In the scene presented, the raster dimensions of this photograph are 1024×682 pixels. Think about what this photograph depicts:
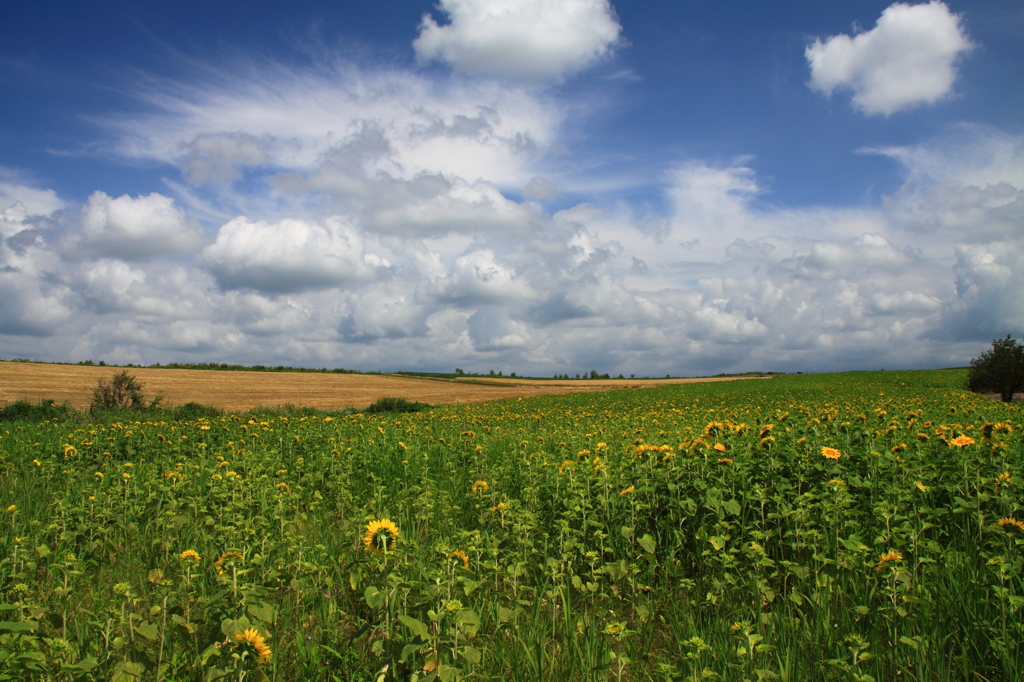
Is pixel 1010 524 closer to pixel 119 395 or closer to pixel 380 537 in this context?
pixel 380 537

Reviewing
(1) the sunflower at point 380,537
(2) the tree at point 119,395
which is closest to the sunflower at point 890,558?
(1) the sunflower at point 380,537

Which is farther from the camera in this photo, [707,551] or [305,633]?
[707,551]

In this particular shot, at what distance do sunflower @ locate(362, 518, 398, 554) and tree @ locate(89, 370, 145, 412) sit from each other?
2413cm

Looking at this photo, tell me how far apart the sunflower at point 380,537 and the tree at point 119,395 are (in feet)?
79.2

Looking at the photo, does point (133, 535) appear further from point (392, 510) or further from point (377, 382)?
point (377, 382)

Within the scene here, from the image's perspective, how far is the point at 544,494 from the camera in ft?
19.3

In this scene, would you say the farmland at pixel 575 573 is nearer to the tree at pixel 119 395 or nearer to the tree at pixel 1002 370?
the tree at pixel 119 395

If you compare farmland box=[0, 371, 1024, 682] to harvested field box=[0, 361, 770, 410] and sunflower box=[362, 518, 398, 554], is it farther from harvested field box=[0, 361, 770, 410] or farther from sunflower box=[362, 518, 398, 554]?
harvested field box=[0, 361, 770, 410]

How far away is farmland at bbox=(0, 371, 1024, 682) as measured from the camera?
109 inches

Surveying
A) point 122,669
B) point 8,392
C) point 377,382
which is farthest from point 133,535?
point 377,382

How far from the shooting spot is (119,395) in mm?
23047

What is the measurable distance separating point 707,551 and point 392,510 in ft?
11.9

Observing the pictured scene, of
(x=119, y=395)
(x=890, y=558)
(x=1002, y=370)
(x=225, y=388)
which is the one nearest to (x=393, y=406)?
(x=119, y=395)

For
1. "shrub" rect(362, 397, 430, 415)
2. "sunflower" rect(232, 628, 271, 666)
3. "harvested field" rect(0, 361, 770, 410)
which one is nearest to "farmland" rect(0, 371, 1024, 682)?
"sunflower" rect(232, 628, 271, 666)
